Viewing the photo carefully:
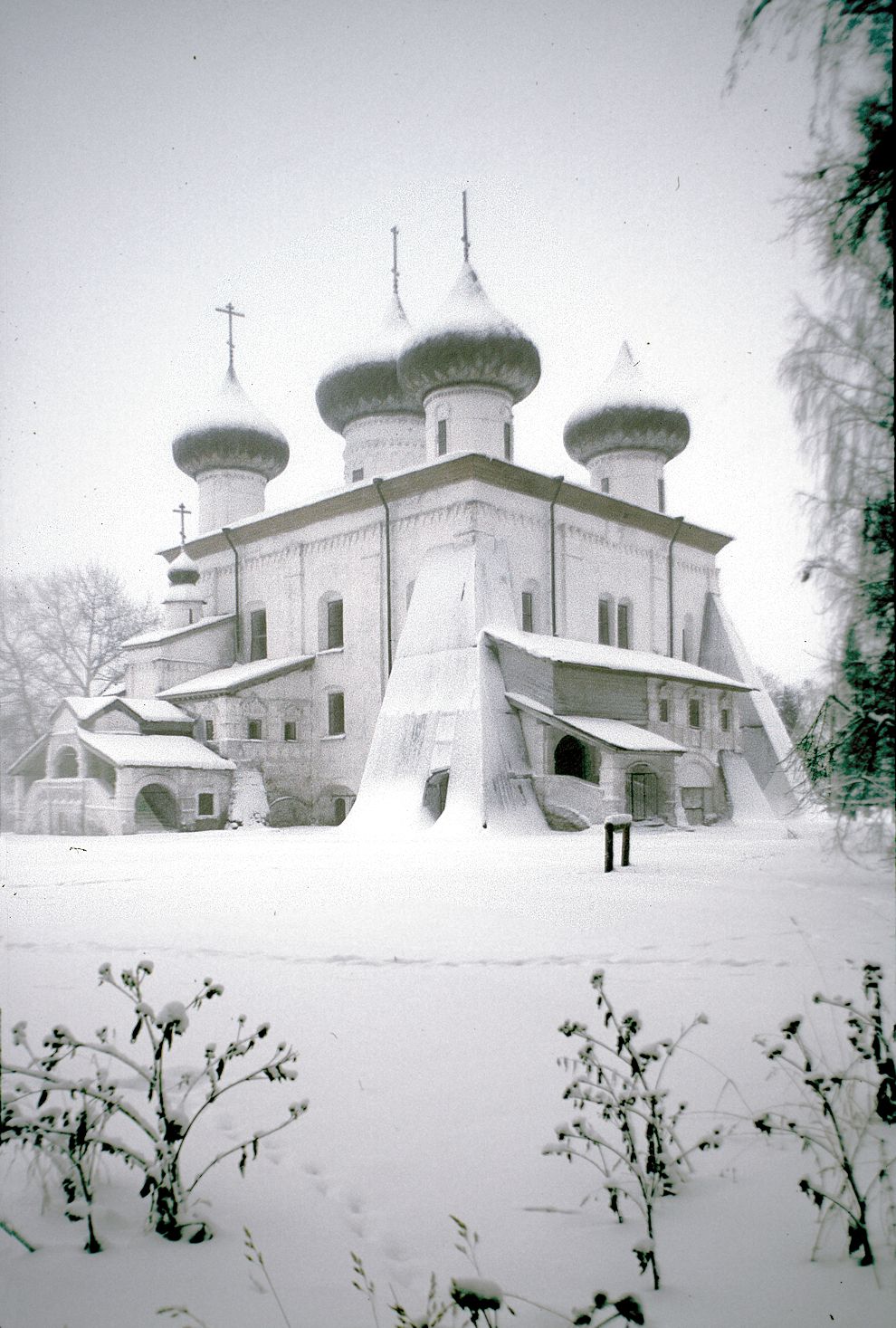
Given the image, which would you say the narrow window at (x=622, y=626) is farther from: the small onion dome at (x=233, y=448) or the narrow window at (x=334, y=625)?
the small onion dome at (x=233, y=448)

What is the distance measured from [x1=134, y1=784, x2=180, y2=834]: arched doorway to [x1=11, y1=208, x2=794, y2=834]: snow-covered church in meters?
0.03

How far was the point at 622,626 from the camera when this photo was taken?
1388cm

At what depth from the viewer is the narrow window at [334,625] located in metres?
15.0

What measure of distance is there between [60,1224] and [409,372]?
13404 millimetres

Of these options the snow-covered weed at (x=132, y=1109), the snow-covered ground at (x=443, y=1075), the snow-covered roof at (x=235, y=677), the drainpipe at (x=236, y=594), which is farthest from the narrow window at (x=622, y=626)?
the snow-covered weed at (x=132, y=1109)

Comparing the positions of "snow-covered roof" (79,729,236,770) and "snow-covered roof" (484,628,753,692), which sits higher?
"snow-covered roof" (484,628,753,692)

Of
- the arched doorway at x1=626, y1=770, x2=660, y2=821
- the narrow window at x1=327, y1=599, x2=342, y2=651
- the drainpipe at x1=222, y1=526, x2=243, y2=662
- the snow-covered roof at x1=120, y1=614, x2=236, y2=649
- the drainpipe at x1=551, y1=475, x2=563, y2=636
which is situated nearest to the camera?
the arched doorway at x1=626, y1=770, x2=660, y2=821

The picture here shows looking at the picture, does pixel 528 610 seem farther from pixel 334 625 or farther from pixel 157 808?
pixel 157 808

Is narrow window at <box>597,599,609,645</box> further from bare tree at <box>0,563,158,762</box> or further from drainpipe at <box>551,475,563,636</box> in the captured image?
bare tree at <box>0,563,158,762</box>

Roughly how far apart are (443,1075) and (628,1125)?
0.42 meters

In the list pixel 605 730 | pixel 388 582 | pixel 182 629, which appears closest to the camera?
pixel 605 730

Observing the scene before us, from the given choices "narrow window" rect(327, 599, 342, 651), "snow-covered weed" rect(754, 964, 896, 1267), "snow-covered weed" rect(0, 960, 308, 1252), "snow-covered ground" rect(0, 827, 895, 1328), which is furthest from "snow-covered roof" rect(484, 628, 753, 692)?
"snow-covered weed" rect(0, 960, 308, 1252)

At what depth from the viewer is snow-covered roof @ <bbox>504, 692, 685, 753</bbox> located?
872cm

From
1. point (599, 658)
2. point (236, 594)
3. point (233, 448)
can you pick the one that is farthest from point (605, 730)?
point (233, 448)
